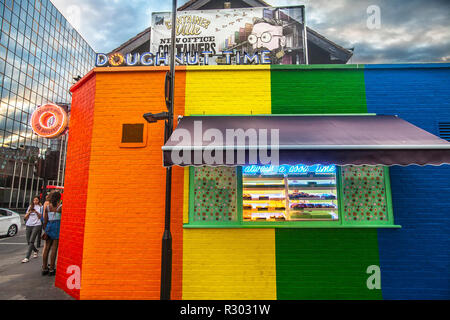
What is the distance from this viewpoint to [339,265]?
16.1 ft

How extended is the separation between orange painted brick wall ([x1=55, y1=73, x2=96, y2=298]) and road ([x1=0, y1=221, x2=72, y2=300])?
0.26m

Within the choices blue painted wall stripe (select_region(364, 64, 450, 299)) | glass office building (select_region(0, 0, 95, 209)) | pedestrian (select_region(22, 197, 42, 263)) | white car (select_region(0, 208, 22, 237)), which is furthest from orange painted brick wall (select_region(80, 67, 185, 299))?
glass office building (select_region(0, 0, 95, 209))

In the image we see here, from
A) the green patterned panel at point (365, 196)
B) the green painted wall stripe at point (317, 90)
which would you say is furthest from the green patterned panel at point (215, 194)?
the green patterned panel at point (365, 196)

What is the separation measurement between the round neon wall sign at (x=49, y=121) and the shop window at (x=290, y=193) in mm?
6202

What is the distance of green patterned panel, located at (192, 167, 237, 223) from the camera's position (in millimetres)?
5195

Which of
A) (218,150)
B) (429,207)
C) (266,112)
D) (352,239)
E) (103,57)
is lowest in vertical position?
(352,239)

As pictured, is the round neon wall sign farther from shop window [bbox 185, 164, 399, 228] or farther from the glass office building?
the glass office building

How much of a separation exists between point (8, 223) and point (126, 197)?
12.7 m

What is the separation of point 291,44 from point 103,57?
27.9 ft

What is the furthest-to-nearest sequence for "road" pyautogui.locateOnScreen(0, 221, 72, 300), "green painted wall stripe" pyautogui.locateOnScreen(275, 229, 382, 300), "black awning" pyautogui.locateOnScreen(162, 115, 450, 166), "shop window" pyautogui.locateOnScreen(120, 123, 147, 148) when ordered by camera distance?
1. "shop window" pyautogui.locateOnScreen(120, 123, 147, 148)
2. "road" pyautogui.locateOnScreen(0, 221, 72, 300)
3. "green painted wall stripe" pyautogui.locateOnScreen(275, 229, 382, 300)
4. "black awning" pyautogui.locateOnScreen(162, 115, 450, 166)

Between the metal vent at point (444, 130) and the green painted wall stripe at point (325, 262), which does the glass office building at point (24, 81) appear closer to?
the green painted wall stripe at point (325, 262)

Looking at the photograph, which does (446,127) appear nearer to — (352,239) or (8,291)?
(352,239)
